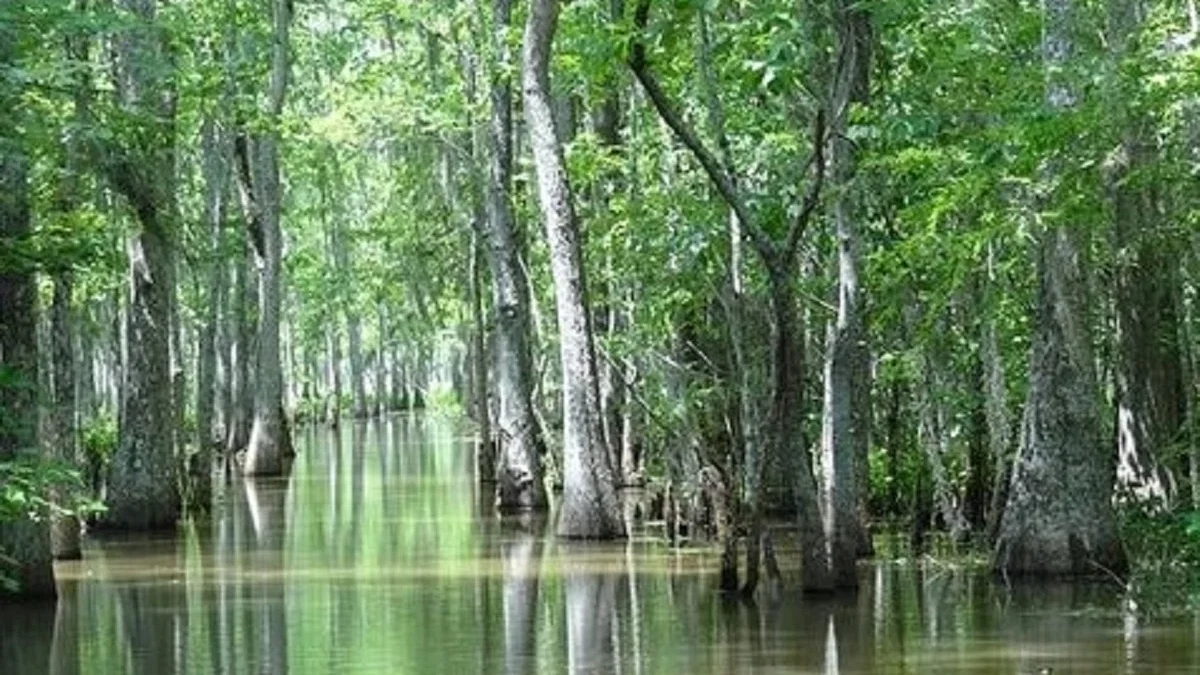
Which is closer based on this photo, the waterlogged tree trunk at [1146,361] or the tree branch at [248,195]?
the waterlogged tree trunk at [1146,361]

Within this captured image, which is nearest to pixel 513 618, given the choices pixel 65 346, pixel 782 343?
pixel 782 343

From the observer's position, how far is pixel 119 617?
52.6 ft

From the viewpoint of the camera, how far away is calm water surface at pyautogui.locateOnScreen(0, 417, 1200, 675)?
12.7 metres

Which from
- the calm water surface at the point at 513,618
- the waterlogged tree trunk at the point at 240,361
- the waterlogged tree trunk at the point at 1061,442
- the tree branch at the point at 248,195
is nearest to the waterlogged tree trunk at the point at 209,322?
the tree branch at the point at 248,195

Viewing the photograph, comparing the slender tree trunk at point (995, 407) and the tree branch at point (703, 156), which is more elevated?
the tree branch at point (703, 156)

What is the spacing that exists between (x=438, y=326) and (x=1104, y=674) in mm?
42659

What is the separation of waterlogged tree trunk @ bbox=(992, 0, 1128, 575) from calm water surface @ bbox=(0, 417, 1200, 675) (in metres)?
0.63

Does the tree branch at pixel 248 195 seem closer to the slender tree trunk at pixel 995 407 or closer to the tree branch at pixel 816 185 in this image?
the slender tree trunk at pixel 995 407

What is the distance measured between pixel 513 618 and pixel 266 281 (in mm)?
21783

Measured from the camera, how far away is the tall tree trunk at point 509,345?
25.8m

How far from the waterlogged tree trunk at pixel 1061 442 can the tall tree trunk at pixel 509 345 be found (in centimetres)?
1038

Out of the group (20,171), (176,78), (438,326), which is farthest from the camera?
(438,326)

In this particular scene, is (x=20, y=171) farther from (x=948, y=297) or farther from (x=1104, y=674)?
(x=1104, y=674)

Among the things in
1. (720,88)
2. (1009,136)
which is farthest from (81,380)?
(1009,136)
